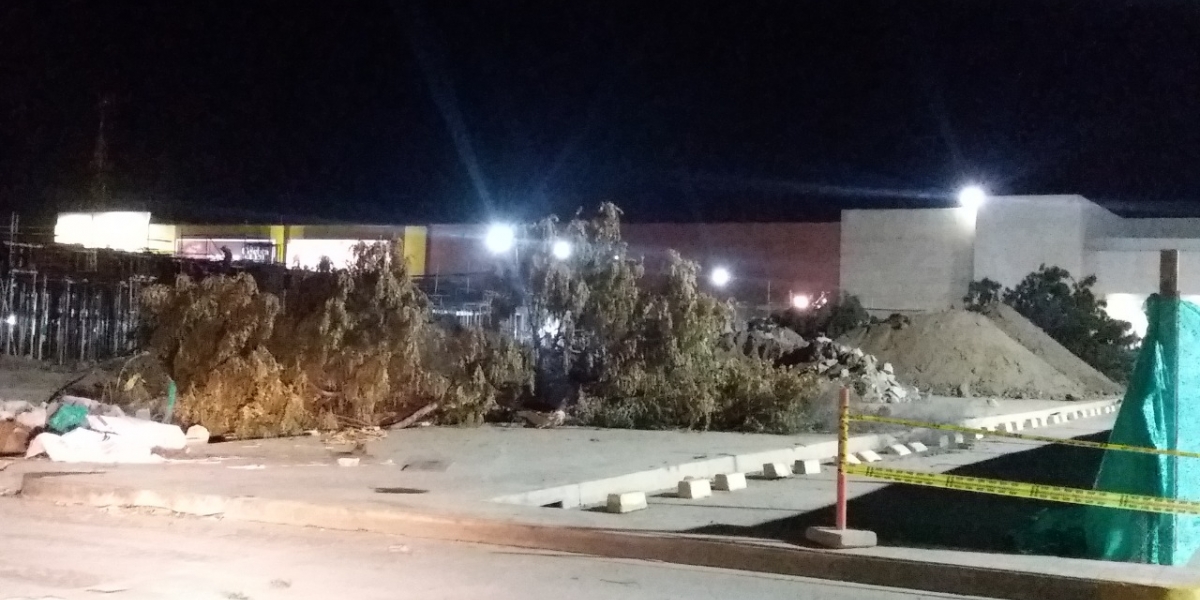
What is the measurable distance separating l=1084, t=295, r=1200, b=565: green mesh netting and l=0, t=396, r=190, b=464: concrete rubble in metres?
10.7

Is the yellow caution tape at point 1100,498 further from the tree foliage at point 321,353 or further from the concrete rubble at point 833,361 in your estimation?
the concrete rubble at point 833,361

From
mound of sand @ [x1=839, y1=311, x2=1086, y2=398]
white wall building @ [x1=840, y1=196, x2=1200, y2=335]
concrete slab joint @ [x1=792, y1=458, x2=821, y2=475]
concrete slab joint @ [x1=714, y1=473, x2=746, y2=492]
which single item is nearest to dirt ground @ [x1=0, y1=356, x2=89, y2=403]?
concrete slab joint @ [x1=714, y1=473, x2=746, y2=492]

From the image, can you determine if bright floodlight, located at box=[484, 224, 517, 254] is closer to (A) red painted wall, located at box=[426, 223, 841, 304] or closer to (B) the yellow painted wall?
→ (B) the yellow painted wall

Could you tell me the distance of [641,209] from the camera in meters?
57.7

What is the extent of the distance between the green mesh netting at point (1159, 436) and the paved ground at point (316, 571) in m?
1.89

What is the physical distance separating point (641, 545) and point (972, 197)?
139ft

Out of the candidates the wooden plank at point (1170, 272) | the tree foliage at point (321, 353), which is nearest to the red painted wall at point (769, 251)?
the tree foliage at point (321, 353)

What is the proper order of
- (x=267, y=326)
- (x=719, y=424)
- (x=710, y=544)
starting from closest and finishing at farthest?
(x=710, y=544) → (x=267, y=326) → (x=719, y=424)

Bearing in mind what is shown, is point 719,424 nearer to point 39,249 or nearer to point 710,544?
point 710,544

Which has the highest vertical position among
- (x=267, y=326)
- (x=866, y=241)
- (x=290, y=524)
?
(x=866, y=241)

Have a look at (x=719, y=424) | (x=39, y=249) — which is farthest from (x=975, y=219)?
(x=39, y=249)

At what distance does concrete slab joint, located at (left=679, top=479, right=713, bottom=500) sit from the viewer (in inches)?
529

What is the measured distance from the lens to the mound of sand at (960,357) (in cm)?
3731

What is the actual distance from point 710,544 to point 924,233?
145 feet
